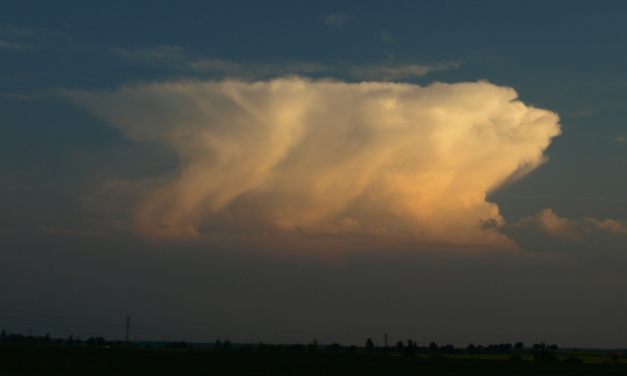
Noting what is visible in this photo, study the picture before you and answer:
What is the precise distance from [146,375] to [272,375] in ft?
41.8

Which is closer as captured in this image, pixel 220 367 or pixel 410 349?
pixel 220 367

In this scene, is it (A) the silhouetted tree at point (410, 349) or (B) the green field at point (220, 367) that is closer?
(B) the green field at point (220, 367)

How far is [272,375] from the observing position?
2491 inches

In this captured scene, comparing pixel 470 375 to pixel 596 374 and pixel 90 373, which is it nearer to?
pixel 596 374

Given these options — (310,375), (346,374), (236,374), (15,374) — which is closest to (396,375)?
(346,374)

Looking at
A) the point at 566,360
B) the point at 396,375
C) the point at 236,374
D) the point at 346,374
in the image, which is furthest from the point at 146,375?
the point at 566,360

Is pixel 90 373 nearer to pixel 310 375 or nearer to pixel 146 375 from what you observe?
pixel 146 375

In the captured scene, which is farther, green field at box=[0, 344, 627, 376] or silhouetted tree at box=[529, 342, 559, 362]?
silhouetted tree at box=[529, 342, 559, 362]

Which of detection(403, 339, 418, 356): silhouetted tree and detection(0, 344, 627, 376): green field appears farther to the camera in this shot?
detection(403, 339, 418, 356): silhouetted tree

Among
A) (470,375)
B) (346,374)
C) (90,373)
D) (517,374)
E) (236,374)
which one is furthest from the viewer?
(517,374)

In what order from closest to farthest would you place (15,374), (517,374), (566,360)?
(15,374), (517,374), (566,360)

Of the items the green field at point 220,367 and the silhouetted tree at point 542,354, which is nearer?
the green field at point 220,367

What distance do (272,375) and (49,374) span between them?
2136 centimetres

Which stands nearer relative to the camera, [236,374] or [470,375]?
[236,374]
